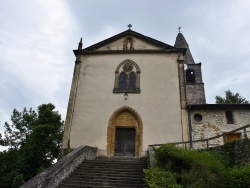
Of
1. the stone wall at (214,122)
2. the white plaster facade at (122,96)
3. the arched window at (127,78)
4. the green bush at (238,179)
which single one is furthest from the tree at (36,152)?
the green bush at (238,179)

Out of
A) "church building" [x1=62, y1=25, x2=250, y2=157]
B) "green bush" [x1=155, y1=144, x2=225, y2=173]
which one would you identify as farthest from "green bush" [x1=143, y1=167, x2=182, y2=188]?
"church building" [x1=62, y1=25, x2=250, y2=157]

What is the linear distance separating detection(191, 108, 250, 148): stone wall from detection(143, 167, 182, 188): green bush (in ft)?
24.1

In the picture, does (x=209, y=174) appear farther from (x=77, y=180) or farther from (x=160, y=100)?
(x=160, y=100)

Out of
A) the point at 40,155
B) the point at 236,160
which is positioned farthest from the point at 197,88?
the point at 40,155

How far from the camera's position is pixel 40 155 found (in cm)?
2366

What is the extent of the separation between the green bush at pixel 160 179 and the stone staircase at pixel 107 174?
67 centimetres

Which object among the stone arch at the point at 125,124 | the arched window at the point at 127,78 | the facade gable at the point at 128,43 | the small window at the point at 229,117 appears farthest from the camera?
the facade gable at the point at 128,43

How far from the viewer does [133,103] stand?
14.7m

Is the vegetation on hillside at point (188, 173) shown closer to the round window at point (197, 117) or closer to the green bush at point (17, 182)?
the round window at point (197, 117)

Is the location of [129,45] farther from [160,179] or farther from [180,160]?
[160,179]

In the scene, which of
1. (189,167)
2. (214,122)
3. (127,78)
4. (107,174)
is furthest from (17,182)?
(214,122)

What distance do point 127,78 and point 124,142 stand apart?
15.0 ft

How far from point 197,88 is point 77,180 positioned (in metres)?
20.3

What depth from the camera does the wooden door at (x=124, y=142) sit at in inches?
542
